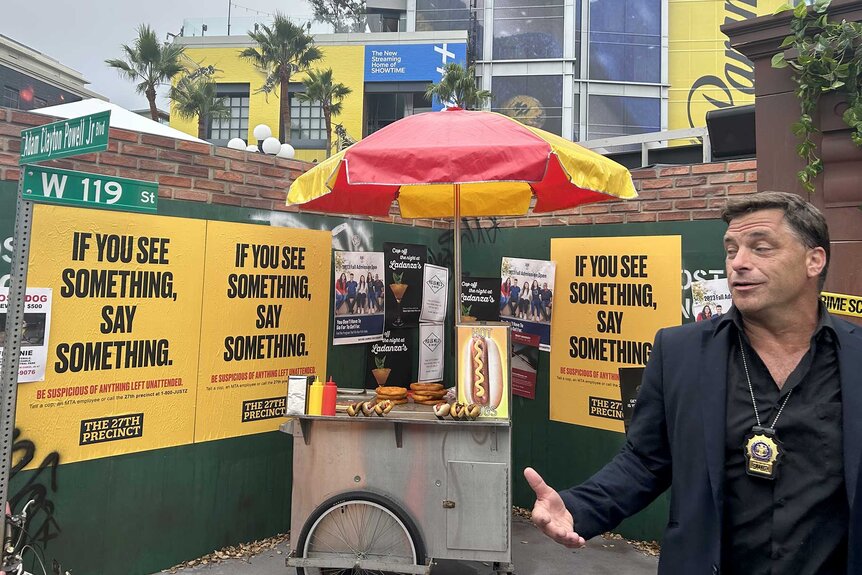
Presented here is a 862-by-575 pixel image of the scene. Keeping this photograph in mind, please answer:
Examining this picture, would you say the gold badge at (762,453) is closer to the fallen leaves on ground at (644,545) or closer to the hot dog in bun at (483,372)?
the hot dog in bun at (483,372)

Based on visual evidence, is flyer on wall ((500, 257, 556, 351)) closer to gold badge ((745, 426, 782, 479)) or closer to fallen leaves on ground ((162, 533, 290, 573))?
fallen leaves on ground ((162, 533, 290, 573))

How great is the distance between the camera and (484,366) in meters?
4.02

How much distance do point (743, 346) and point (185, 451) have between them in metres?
3.91

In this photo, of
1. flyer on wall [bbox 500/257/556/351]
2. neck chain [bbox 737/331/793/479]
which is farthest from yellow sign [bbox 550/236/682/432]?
neck chain [bbox 737/331/793/479]

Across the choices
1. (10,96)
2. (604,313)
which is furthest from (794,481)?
(10,96)

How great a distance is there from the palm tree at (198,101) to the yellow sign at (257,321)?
30283 millimetres

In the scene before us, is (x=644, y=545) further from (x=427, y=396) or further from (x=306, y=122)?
(x=306, y=122)

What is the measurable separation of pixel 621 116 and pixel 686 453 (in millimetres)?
40024

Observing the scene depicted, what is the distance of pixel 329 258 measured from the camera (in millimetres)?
5230

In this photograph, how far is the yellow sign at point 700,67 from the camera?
3903 cm

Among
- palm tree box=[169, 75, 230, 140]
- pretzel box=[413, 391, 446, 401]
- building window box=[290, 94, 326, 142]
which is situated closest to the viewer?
pretzel box=[413, 391, 446, 401]

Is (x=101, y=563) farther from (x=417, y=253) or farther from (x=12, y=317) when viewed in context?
(x=417, y=253)

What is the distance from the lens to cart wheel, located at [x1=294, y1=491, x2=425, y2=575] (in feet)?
12.7

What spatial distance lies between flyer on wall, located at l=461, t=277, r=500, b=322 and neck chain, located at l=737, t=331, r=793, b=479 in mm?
4187
